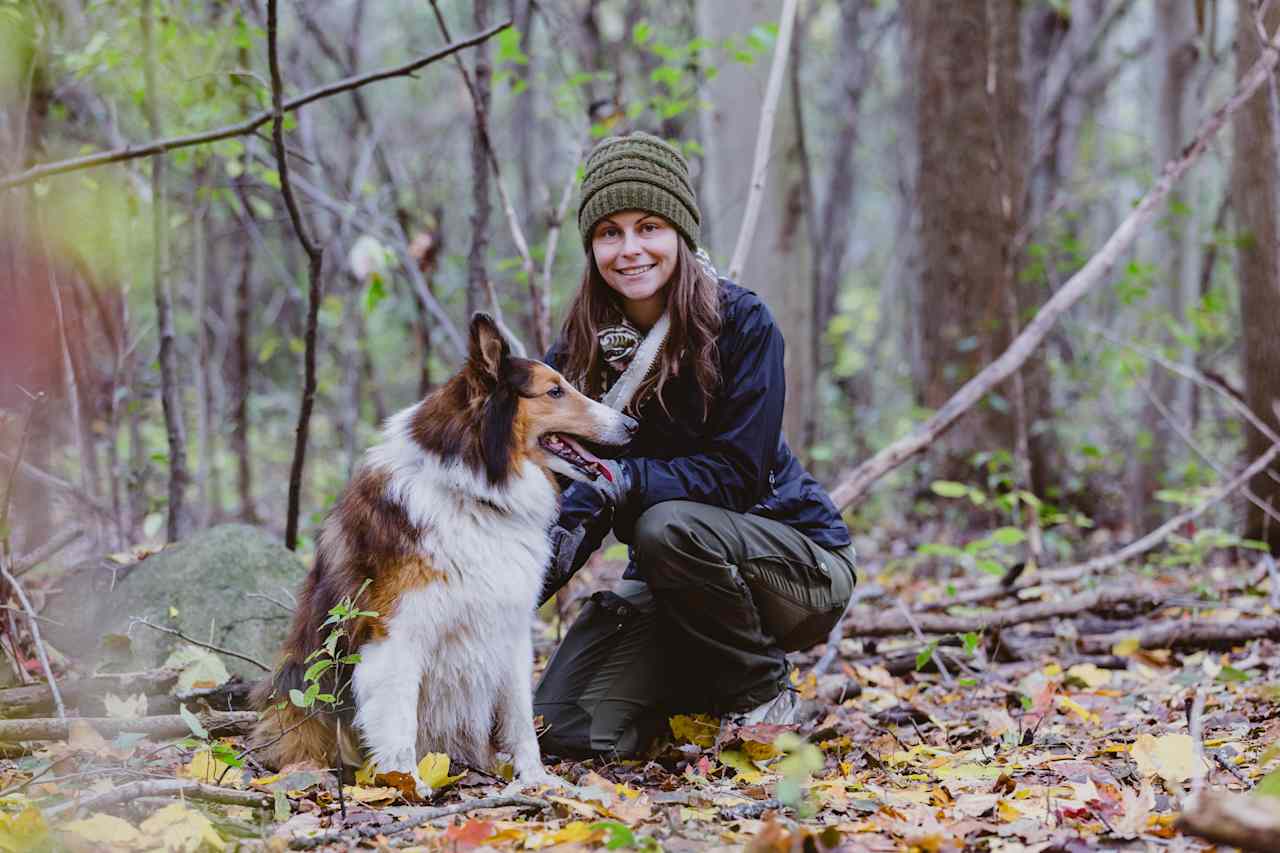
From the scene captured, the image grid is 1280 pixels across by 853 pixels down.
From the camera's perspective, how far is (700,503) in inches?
156

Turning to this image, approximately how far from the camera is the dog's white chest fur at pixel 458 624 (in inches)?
136

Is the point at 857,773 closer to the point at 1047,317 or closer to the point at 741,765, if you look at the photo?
the point at 741,765

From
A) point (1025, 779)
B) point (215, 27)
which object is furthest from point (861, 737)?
point (215, 27)

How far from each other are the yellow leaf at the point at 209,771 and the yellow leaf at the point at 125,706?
2.79 feet

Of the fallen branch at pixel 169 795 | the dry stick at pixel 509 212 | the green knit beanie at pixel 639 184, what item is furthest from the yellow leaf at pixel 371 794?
the dry stick at pixel 509 212

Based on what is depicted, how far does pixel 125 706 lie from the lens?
13.3ft

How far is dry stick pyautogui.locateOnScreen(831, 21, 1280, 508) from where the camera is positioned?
5852 mm

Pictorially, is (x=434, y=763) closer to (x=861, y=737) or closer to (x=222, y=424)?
(x=861, y=737)

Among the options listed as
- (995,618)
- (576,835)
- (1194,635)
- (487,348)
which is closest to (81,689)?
(487,348)

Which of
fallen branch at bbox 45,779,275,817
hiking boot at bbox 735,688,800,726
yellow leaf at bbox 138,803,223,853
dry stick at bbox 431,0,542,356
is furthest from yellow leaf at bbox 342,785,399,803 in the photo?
dry stick at bbox 431,0,542,356

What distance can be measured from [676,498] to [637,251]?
3.07ft

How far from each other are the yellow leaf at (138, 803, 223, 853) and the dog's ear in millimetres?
1629

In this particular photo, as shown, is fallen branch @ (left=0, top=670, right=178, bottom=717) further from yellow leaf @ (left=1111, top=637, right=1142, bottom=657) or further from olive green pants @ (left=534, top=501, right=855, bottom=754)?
yellow leaf @ (left=1111, top=637, right=1142, bottom=657)

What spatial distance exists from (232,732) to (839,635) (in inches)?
113
